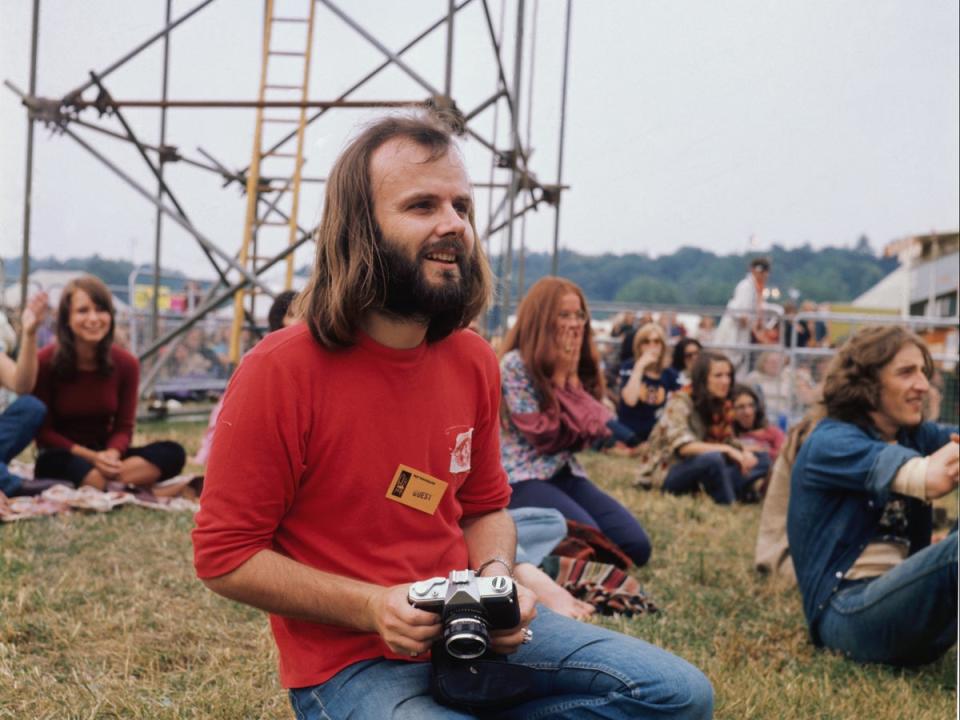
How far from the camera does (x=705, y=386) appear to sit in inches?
284

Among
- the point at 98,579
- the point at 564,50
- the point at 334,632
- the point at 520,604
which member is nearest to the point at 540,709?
the point at 520,604

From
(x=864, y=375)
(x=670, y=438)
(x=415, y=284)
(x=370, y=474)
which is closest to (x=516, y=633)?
(x=370, y=474)

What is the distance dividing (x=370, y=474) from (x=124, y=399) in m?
4.60

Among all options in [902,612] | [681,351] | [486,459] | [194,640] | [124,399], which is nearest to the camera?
[486,459]

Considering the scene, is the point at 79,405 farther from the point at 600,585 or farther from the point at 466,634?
the point at 466,634

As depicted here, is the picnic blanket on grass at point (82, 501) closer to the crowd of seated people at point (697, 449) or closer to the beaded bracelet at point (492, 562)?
the crowd of seated people at point (697, 449)

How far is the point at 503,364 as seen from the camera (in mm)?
5020

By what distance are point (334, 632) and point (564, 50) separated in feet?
30.8

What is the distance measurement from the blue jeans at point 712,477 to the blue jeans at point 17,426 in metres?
4.14

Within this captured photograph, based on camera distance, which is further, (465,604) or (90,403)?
(90,403)

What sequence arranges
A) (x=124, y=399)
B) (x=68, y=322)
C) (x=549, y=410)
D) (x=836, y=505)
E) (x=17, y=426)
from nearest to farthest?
(x=836, y=505)
(x=549, y=410)
(x=17, y=426)
(x=68, y=322)
(x=124, y=399)

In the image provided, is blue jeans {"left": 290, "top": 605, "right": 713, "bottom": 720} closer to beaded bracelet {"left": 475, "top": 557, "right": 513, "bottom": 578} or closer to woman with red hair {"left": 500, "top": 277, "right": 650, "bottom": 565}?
beaded bracelet {"left": 475, "top": 557, "right": 513, "bottom": 578}

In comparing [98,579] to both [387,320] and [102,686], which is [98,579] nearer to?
[102,686]

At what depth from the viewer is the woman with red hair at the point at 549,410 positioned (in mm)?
4848
